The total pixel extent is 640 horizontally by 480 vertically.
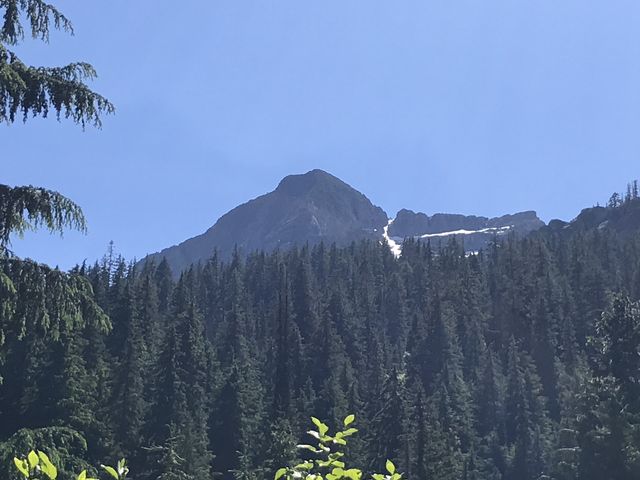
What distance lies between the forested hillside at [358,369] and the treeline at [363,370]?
0.17 metres

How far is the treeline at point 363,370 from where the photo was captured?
122 ft

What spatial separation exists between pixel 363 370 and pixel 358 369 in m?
0.67

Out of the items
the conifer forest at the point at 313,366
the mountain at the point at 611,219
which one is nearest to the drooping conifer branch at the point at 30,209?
the conifer forest at the point at 313,366

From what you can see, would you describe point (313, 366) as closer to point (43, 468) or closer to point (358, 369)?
point (358, 369)

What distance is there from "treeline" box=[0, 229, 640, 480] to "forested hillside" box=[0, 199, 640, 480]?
0.17 meters

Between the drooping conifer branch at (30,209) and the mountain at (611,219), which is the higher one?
the mountain at (611,219)

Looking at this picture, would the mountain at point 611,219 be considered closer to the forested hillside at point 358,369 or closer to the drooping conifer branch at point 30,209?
the forested hillside at point 358,369

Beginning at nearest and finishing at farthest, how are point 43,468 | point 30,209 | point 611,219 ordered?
1. point 43,468
2. point 30,209
3. point 611,219

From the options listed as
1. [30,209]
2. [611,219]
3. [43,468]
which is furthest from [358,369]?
[611,219]

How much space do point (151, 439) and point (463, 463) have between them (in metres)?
23.1

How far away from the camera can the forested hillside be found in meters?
36.1

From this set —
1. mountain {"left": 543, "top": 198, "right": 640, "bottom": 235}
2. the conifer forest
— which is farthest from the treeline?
mountain {"left": 543, "top": 198, "right": 640, "bottom": 235}

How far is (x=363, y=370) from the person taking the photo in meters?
87.9

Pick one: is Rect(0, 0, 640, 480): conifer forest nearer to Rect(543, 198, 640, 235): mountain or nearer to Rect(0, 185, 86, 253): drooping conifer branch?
Rect(0, 185, 86, 253): drooping conifer branch
